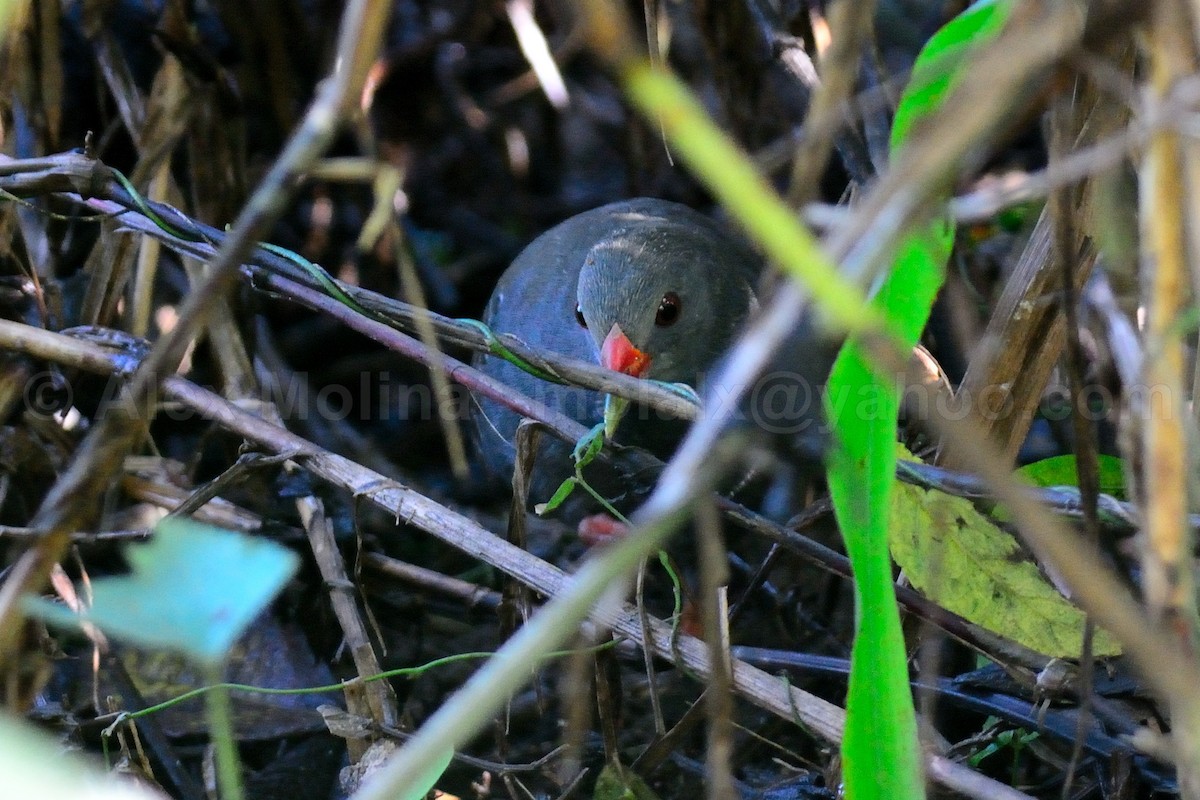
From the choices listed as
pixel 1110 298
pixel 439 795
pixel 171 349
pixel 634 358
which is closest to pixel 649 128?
pixel 634 358

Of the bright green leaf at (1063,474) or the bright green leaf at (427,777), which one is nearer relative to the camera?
the bright green leaf at (427,777)

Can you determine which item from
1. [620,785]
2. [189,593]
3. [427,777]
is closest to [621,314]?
[620,785]

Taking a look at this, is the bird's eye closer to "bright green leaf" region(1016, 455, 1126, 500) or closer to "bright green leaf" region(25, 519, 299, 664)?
"bright green leaf" region(1016, 455, 1126, 500)

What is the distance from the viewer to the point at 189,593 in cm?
125

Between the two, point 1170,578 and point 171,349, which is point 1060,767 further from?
point 171,349

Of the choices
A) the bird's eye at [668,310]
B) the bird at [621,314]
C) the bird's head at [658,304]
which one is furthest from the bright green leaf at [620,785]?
the bird's eye at [668,310]

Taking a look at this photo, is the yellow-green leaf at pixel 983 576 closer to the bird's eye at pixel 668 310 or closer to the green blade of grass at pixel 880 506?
the green blade of grass at pixel 880 506

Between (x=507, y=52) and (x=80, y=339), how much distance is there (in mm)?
3217

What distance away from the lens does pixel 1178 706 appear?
125 cm

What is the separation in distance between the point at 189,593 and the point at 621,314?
238cm

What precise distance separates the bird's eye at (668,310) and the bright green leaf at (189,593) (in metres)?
2.42

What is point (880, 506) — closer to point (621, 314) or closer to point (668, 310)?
point (621, 314)

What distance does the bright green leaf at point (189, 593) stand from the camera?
120 cm

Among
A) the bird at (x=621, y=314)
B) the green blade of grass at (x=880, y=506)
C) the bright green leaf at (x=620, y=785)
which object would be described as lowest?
the bright green leaf at (x=620, y=785)
